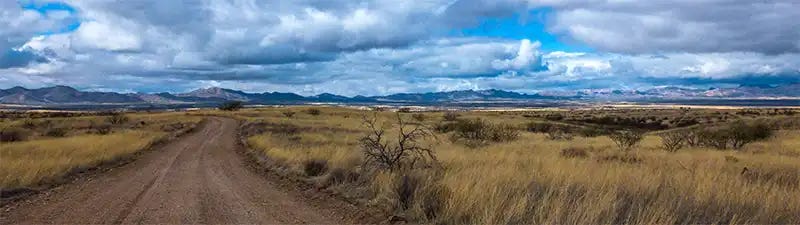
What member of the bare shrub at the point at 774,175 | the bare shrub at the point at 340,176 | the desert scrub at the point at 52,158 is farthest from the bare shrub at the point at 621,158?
the desert scrub at the point at 52,158

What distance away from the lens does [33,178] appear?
1455 centimetres

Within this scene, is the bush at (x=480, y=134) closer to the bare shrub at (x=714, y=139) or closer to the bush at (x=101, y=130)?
the bare shrub at (x=714, y=139)

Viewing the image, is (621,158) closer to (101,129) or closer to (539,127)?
(539,127)

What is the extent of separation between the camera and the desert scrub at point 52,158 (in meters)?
14.6

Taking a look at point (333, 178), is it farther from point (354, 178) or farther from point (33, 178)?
point (33, 178)

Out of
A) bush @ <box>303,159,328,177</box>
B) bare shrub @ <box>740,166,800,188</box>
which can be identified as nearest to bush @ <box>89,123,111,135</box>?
bush @ <box>303,159,328,177</box>

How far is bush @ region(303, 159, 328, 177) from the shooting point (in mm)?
16330

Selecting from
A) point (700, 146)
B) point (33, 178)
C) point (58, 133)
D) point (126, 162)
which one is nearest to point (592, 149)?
point (700, 146)

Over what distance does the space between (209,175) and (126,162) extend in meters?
6.88

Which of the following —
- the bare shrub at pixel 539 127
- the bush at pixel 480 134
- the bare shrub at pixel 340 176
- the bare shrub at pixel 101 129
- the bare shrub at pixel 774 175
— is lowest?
the bare shrub at pixel 539 127

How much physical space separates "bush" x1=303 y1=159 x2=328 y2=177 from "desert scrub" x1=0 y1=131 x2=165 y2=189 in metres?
6.50

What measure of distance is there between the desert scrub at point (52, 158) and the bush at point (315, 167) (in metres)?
6.50

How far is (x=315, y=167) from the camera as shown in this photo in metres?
16.8

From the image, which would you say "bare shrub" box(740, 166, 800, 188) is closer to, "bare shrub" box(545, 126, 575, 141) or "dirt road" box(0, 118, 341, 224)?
"dirt road" box(0, 118, 341, 224)
